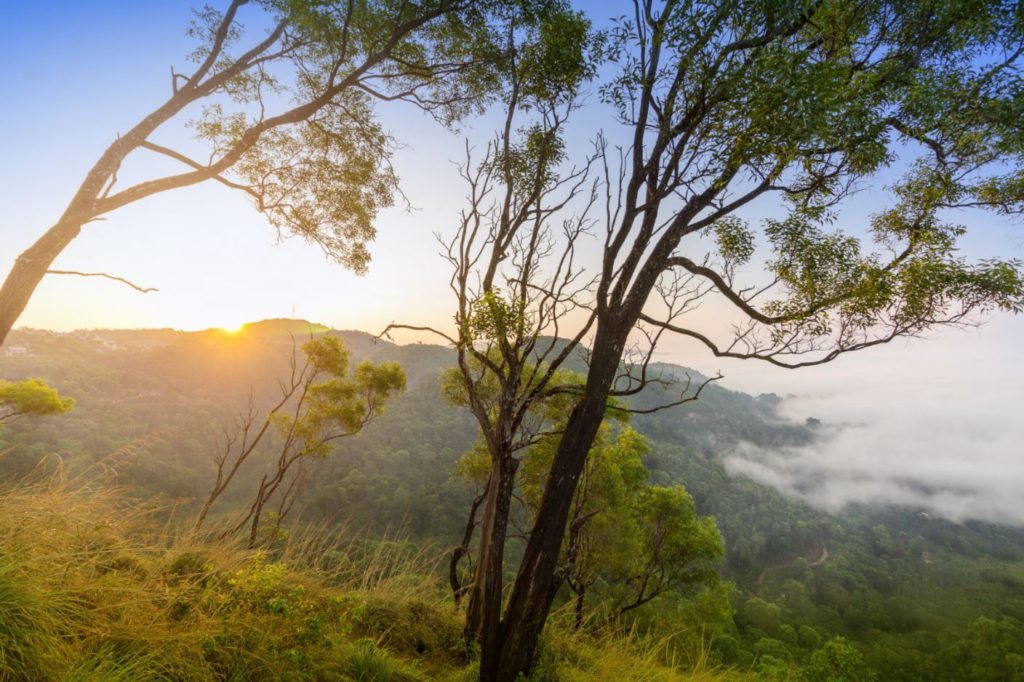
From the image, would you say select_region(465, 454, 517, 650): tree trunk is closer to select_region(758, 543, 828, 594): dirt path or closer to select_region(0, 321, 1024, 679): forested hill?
select_region(0, 321, 1024, 679): forested hill

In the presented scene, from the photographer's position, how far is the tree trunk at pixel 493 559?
4.41m

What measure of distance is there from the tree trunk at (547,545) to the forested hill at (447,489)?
13.3 meters

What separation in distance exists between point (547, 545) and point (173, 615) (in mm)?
2982

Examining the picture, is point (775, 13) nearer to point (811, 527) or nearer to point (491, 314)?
point (491, 314)

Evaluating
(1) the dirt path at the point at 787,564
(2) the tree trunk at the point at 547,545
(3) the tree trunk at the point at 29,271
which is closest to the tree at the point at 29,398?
(3) the tree trunk at the point at 29,271

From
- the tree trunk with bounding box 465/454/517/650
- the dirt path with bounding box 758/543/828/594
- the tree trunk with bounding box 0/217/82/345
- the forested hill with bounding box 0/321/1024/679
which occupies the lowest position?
the dirt path with bounding box 758/543/828/594

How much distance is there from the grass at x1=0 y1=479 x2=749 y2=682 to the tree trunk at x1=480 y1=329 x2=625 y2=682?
0.45 metres

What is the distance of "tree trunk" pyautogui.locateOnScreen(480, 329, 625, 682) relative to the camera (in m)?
4.02

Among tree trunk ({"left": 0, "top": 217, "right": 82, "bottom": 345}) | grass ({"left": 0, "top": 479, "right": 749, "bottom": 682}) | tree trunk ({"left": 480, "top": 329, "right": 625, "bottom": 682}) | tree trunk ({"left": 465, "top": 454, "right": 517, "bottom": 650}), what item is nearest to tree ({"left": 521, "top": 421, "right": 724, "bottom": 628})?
tree trunk ({"left": 465, "top": 454, "right": 517, "bottom": 650})

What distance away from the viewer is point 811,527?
314ft

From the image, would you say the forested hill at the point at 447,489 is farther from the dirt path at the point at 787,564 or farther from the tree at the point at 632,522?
the tree at the point at 632,522

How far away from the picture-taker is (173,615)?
2881mm

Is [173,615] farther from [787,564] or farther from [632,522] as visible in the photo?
[787,564]

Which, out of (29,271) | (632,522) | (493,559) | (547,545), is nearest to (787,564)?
(632,522)
